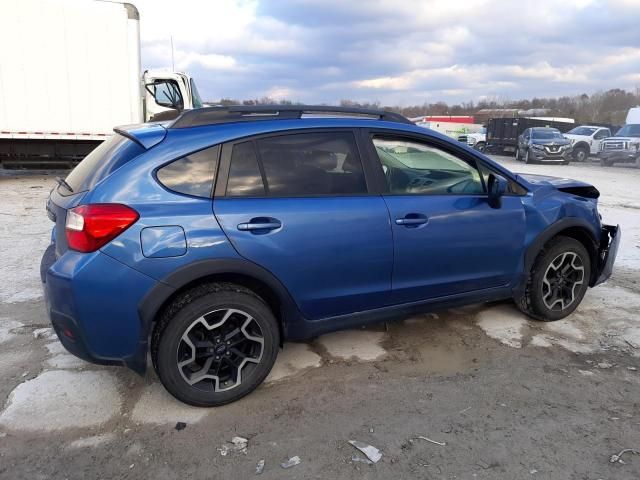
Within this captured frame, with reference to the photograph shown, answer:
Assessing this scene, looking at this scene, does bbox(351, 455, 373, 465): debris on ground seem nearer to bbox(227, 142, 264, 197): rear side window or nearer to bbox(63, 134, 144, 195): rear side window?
bbox(227, 142, 264, 197): rear side window

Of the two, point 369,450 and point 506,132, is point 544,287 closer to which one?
point 369,450

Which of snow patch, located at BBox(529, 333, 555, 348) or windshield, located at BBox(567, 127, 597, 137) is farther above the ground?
windshield, located at BBox(567, 127, 597, 137)

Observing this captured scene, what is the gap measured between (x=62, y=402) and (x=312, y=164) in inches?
81.8

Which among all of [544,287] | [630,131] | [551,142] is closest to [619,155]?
[630,131]

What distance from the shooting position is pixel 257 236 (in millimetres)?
2756

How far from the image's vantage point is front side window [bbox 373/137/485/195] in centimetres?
332

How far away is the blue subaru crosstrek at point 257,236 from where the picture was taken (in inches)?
101

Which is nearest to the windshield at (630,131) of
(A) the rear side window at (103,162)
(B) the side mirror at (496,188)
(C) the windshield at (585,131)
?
(C) the windshield at (585,131)

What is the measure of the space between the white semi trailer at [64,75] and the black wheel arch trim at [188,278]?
9336mm

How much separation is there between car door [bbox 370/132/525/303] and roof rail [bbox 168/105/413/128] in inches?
10.8

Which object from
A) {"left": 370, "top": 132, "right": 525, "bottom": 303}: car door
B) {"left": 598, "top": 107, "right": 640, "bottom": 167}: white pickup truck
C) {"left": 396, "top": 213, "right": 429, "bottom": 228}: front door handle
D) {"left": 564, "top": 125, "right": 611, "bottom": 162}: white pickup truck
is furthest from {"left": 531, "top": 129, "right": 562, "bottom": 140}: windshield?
{"left": 396, "top": 213, "right": 429, "bottom": 228}: front door handle

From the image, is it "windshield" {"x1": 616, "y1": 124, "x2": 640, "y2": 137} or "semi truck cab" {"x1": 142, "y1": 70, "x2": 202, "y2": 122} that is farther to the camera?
"windshield" {"x1": 616, "y1": 124, "x2": 640, "y2": 137}

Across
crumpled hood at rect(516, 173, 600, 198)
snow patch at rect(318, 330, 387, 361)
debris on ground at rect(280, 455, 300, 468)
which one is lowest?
debris on ground at rect(280, 455, 300, 468)

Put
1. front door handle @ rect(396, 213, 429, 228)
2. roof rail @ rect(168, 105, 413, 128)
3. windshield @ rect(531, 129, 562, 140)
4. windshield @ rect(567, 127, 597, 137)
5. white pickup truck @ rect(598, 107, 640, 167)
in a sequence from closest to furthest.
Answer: roof rail @ rect(168, 105, 413, 128) → front door handle @ rect(396, 213, 429, 228) → white pickup truck @ rect(598, 107, 640, 167) → windshield @ rect(531, 129, 562, 140) → windshield @ rect(567, 127, 597, 137)
